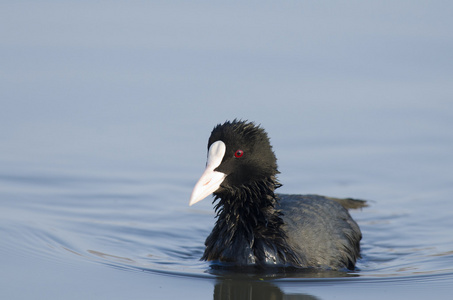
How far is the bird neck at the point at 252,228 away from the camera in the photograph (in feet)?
23.7

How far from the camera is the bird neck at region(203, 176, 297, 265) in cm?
722

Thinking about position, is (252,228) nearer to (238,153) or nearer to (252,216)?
(252,216)

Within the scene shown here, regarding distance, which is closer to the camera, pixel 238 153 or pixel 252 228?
pixel 238 153

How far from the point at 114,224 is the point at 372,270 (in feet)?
8.09

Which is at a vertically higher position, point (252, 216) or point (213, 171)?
point (213, 171)

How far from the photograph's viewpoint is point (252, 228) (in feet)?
24.0

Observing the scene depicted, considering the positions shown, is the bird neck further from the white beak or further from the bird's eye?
the bird's eye

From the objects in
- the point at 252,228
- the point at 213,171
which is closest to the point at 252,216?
the point at 252,228

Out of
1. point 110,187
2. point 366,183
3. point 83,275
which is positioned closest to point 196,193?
point 83,275

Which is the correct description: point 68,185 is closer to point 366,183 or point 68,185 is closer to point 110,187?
point 110,187

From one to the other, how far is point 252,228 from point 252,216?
0.09 m

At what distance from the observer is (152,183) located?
9.64m

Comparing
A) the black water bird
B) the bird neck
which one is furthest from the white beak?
the bird neck

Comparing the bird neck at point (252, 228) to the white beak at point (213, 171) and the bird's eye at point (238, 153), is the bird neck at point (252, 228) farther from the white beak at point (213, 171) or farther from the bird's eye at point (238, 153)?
the bird's eye at point (238, 153)
